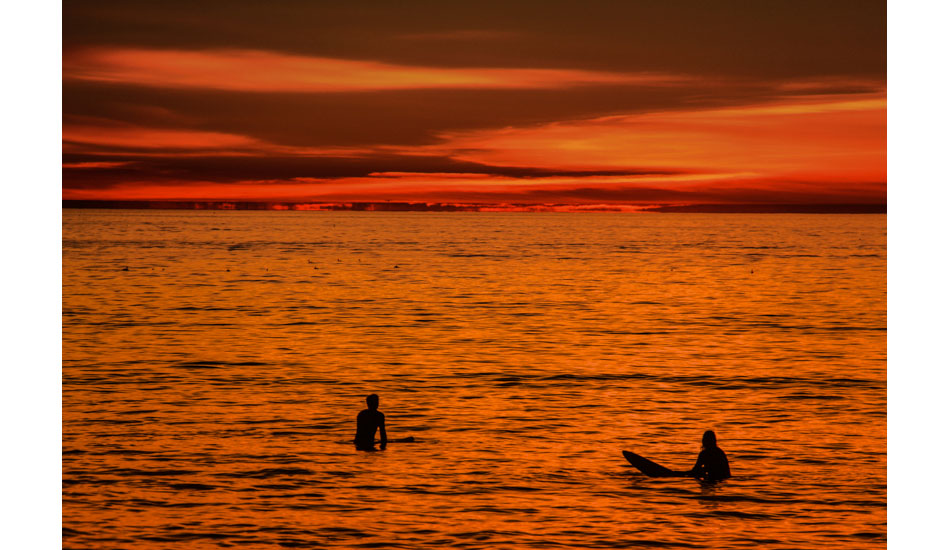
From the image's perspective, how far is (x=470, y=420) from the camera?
26109 millimetres

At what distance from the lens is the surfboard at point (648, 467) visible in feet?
66.2

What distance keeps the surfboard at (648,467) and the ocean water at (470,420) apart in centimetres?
30

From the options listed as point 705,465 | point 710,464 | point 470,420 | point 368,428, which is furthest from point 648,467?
point 470,420

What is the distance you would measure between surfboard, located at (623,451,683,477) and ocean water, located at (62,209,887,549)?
30cm

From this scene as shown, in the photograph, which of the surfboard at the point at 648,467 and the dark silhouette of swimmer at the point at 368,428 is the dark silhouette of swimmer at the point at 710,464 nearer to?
the surfboard at the point at 648,467

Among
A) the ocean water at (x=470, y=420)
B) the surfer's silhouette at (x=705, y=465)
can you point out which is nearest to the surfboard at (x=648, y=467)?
the surfer's silhouette at (x=705, y=465)

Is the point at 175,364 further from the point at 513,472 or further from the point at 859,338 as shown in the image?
the point at 859,338

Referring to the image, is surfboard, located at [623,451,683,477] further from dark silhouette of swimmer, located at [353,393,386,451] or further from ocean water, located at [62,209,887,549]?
dark silhouette of swimmer, located at [353,393,386,451]

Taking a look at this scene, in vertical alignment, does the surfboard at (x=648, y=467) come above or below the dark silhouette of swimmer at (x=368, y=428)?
below

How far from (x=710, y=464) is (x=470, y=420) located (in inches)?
311
